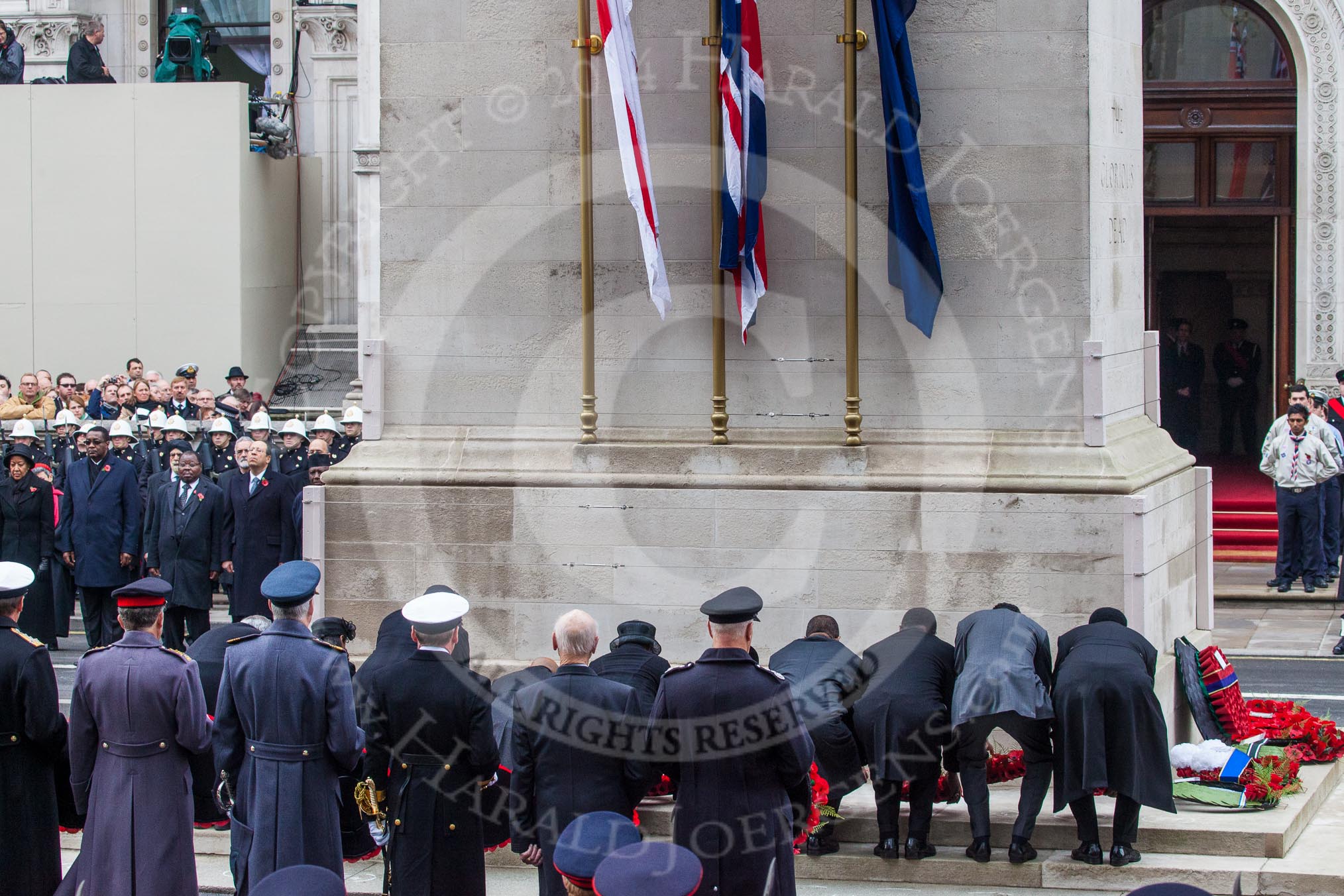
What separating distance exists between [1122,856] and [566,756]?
3.75 m

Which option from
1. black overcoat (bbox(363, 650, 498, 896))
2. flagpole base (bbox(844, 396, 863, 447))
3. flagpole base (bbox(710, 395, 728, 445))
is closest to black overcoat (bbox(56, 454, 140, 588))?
flagpole base (bbox(710, 395, 728, 445))

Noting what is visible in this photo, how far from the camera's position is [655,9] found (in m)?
12.1

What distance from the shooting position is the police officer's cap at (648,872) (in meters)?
5.16

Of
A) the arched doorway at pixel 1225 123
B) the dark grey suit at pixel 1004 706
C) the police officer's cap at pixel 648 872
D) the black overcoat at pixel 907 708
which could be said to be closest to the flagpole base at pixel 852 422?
the black overcoat at pixel 907 708

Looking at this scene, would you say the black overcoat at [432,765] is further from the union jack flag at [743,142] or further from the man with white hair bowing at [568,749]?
the union jack flag at [743,142]

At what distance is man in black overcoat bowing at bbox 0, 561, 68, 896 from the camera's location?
8.45 meters

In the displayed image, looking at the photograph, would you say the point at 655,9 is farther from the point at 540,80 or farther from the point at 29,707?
the point at 29,707

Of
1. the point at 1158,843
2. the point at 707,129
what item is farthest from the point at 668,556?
the point at 1158,843

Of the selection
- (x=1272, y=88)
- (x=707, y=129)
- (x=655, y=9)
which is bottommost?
(x=707, y=129)

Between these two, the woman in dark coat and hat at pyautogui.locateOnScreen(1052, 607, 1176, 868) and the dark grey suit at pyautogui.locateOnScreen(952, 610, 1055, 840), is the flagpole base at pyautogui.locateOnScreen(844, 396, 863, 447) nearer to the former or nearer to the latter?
the dark grey suit at pyautogui.locateOnScreen(952, 610, 1055, 840)

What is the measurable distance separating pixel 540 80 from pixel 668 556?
140 inches

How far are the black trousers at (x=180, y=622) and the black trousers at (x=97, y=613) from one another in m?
1.35

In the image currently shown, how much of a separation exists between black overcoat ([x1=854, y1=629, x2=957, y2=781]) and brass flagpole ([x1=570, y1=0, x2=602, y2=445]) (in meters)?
2.90

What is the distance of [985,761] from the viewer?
1017 centimetres
